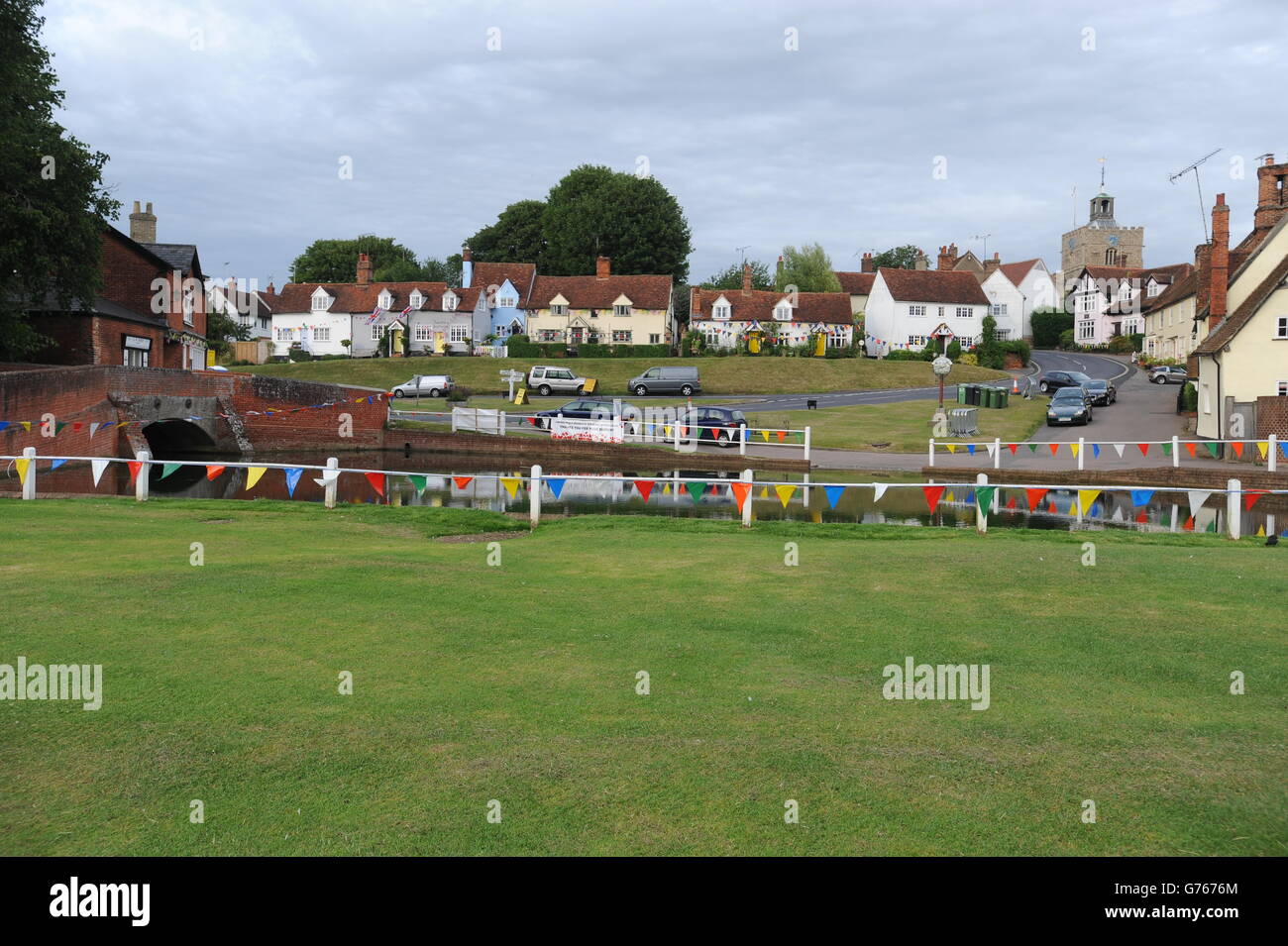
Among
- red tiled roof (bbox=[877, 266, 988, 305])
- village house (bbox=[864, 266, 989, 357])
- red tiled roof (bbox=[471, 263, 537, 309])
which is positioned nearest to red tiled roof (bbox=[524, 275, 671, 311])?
red tiled roof (bbox=[471, 263, 537, 309])

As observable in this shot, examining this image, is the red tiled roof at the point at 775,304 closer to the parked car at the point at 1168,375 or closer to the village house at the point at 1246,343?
the parked car at the point at 1168,375

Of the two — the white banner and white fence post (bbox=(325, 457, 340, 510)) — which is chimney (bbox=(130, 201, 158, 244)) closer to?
the white banner

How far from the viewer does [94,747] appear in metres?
6.43

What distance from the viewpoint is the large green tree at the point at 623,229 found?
102 meters

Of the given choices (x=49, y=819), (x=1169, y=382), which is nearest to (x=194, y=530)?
(x=49, y=819)

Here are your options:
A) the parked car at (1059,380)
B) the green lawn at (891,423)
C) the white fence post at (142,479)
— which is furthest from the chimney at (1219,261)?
the white fence post at (142,479)

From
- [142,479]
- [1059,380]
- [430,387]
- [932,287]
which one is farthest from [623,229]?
[142,479]

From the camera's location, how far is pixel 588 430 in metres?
42.3

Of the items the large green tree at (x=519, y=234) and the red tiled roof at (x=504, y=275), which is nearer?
the red tiled roof at (x=504, y=275)

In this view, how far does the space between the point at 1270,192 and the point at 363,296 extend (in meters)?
73.5

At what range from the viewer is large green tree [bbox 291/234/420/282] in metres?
120

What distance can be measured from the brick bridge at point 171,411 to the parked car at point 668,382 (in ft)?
71.4

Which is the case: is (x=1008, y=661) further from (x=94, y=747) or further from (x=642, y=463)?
(x=642, y=463)

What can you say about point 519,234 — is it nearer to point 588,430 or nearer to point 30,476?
point 588,430
